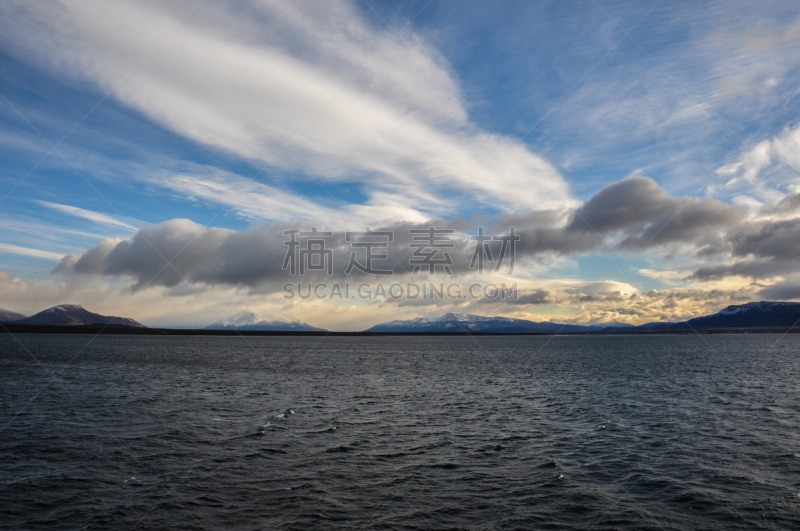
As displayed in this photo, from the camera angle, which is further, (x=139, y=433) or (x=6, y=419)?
(x=6, y=419)

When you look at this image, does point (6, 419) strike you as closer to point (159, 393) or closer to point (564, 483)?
point (159, 393)

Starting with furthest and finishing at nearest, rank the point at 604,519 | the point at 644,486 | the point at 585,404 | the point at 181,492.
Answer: the point at 585,404, the point at 644,486, the point at 181,492, the point at 604,519

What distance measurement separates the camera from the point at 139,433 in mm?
28906

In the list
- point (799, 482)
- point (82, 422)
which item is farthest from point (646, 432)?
point (82, 422)

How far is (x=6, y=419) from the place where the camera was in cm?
3234

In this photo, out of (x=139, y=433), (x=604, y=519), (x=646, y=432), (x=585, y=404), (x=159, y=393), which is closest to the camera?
(x=604, y=519)

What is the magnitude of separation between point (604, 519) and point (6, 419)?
1589 inches

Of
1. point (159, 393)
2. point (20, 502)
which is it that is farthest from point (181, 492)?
point (159, 393)

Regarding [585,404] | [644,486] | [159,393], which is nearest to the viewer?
[644,486]

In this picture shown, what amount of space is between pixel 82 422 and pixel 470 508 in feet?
97.6

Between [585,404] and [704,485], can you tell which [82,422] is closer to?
[704,485]

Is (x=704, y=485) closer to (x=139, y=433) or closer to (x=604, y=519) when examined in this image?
(x=604, y=519)

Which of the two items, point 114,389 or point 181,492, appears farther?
point 114,389

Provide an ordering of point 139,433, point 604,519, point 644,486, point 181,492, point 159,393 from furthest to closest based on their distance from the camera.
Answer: point 159,393 < point 139,433 < point 644,486 < point 181,492 < point 604,519
